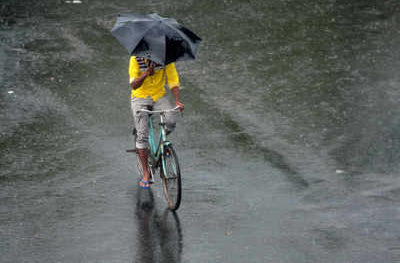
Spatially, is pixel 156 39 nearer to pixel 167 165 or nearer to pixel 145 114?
pixel 145 114

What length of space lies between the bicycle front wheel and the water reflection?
15 centimetres

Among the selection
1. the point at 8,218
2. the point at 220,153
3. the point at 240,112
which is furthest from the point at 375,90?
the point at 8,218

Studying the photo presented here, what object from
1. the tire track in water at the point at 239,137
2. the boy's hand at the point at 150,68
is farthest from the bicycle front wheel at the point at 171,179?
the tire track in water at the point at 239,137

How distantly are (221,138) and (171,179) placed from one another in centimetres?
183

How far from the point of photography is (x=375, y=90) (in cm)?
1063

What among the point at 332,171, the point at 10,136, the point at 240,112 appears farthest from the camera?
the point at 240,112

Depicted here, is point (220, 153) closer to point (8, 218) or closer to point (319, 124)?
point (319, 124)

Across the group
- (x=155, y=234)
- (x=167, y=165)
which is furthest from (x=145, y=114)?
(x=155, y=234)

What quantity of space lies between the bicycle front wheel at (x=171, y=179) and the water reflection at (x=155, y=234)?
15cm

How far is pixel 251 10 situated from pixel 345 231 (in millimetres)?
7567

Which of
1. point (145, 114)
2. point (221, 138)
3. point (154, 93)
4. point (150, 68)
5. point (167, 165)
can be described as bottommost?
point (221, 138)

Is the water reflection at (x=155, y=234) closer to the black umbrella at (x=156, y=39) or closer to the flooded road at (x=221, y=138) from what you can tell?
the flooded road at (x=221, y=138)

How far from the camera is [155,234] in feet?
23.7

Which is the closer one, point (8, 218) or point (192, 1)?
point (8, 218)
